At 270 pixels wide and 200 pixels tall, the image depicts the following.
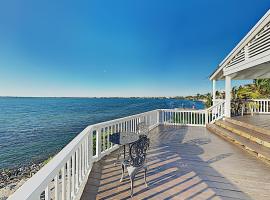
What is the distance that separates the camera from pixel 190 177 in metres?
3.01

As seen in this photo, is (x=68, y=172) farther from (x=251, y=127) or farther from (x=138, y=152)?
(x=251, y=127)

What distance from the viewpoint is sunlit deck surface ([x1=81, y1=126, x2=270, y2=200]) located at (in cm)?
249

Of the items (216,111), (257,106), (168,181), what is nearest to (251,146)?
(168,181)

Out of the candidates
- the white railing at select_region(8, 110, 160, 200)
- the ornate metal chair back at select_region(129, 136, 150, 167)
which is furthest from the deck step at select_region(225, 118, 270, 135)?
the ornate metal chair back at select_region(129, 136, 150, 167)

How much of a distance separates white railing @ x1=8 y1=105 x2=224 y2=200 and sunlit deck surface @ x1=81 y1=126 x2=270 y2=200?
0.24 meters

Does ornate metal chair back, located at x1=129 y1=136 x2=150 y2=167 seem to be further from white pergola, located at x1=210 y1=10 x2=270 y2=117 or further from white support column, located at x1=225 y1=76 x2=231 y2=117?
white support column, located at x1=225 y1=76 x2=231 y2=117

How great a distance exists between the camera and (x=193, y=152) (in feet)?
14.9

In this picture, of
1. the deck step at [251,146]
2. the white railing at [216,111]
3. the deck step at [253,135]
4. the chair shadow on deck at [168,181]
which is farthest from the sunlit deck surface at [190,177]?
the white railing at [216,111]

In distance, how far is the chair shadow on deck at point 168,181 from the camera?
246cm

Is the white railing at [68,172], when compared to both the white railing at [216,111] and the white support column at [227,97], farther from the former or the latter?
the white support column at [227,97]

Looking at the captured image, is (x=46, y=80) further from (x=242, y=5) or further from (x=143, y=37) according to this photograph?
(x=242, y=5)

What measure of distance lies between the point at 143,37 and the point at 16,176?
14815mm

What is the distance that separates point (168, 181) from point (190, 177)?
1.48ft

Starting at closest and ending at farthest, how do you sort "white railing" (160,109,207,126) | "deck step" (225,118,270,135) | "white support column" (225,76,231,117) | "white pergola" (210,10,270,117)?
1. "white pergola" (210,10,270,117)
2. "deck step" (225,118,270,135)
3. "white support column" (225,76,231,117)
4. "white railing" (160,109,207,126)
